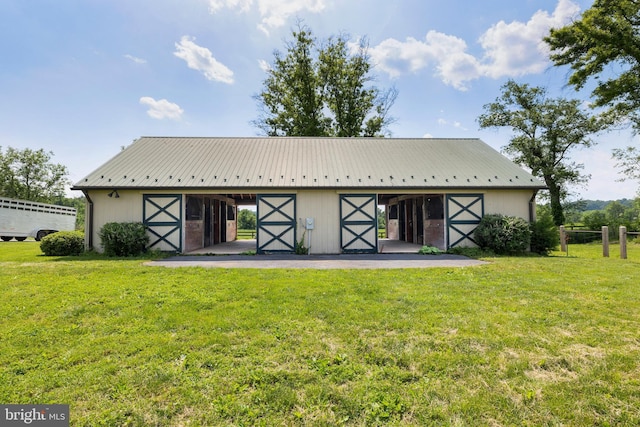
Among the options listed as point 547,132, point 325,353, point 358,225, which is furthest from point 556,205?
point 325,353

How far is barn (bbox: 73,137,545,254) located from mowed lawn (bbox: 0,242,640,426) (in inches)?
235

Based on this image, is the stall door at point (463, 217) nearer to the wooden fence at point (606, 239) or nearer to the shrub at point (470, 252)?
the shrub at point (470, 252)

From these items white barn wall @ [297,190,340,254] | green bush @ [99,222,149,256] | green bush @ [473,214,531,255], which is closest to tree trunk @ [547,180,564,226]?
green bush @ [473,214,531,255]

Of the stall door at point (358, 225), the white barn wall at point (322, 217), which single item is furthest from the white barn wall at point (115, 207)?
the stall door at point (358, 225)

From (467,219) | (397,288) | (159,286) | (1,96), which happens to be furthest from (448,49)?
(1,96)

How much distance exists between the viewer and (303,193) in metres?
12.0

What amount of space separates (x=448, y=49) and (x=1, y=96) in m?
20.3

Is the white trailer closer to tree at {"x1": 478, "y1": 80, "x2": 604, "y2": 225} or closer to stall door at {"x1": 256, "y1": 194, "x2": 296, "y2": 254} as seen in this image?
stall door at {"x1": 256, "y1": 194, "x2": 296, "y2": 254}

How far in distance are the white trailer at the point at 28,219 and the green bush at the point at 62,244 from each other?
10228 millimetres

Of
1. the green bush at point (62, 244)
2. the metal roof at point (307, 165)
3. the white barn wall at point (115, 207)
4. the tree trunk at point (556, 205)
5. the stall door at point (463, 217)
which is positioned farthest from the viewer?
the tree trunk at point (556, 205)

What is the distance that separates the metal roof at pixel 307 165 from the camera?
1196cm

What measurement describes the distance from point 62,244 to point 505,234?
16.2m

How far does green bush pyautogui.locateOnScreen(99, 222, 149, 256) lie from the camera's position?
35.1ft

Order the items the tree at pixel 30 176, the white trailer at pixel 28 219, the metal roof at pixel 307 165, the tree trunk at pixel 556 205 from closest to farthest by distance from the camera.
Answer: the metal roof at pixel 307 165, the white trailer at pixel 28 219, the tree trunk at pixel 556 205, the tree at pixel 30 176
